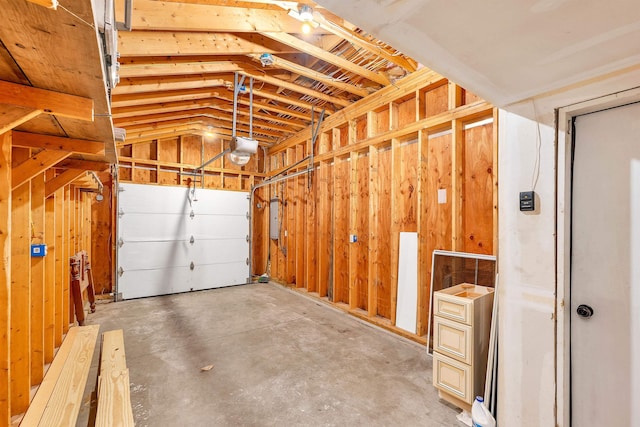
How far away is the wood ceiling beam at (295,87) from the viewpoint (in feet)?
11.5

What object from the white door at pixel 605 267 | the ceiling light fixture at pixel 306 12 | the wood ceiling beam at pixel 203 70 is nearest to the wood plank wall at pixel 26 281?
the wood ceiling beam at pixel 203 70

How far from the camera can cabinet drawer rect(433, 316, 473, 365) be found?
6.66ft

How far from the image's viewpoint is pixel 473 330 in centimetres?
203

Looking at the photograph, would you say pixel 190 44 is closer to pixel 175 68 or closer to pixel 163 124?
pixel 175 68

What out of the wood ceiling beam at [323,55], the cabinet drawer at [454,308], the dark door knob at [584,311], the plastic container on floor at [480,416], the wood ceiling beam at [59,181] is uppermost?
the wood ceiling beam at [323,55]

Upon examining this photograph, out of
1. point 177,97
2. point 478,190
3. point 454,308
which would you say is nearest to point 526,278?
point 454,308

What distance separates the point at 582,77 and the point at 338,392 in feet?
8.30

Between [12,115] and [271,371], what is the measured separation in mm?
2475

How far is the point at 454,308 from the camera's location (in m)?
2.14

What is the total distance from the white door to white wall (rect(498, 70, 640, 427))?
0.08 meters

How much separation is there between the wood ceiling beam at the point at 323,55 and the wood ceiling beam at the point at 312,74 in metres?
0.33

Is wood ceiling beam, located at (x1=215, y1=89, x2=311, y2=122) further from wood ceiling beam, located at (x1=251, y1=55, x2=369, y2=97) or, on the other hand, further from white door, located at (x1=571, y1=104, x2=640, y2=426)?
white door, located at (x1=571, y1=104, x2=640, y2=426)

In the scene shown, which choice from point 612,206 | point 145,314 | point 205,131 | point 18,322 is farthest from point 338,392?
point 205,131

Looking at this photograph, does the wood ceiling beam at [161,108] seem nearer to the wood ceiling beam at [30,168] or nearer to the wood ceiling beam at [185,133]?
the wood ceiling beam at [185,133]
